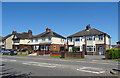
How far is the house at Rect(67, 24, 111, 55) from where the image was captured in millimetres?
39125

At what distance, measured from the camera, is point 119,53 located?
82.2 ft

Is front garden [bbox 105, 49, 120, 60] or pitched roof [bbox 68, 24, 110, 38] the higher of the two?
pitched roof [bbox 68, 24, 110, 38]

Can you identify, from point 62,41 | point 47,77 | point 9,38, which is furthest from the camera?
point 9,38

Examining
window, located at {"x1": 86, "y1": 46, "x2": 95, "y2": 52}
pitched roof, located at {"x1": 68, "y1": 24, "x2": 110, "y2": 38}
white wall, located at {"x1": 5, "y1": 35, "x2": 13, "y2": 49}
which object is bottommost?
window, located at {"x1": 86, "y1": 46, "x2": 95, "y2": 52}

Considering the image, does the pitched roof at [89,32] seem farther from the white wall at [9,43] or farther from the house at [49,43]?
the white wall at [9,43]

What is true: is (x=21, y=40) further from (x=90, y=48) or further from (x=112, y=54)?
(x=112, y=54)

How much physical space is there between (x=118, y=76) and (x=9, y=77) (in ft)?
24.2

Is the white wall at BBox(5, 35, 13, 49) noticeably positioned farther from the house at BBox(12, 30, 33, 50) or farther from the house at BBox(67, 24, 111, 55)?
the house at BBox(67, 24, 111, 55)

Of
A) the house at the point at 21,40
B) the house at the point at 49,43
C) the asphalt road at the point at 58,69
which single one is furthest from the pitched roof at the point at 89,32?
the asphalt road at the point at 58,69

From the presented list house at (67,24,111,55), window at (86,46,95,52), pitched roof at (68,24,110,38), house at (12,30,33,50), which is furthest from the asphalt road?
house at (12,30,33,50)

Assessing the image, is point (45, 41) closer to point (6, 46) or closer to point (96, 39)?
point (96, 39)

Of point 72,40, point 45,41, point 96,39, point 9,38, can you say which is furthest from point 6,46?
point 96,39

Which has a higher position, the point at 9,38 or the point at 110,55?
the point at 9,38

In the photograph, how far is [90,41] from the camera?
4116 cm
